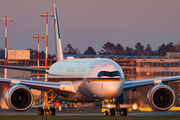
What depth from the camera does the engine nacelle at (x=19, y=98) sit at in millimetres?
29202

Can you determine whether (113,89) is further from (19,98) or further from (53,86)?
(19,98)

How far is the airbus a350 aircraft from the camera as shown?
28.5 meters

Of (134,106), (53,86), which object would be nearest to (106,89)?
(53,86)

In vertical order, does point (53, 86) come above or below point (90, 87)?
above

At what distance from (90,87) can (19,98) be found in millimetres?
5349

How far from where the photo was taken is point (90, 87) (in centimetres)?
2953

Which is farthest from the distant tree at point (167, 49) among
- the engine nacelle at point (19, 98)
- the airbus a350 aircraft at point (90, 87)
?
the engine nacelle at point (19, 98)

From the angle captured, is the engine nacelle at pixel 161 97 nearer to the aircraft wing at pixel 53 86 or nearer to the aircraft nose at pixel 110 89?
the aircraft nose at pixel 110 89

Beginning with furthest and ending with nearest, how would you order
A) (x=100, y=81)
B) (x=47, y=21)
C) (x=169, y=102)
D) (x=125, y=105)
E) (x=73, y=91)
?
(x=47, y=21) < (x=125, y=105) < (x=73, y=91) < (x=169, y=102) < (x=100, y=81)

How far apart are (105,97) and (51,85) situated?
19.0ft

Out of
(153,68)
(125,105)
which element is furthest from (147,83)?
(153,68)

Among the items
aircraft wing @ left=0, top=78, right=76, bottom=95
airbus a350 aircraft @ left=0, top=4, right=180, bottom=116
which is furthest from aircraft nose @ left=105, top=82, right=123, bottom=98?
aircraft wing @ left=0, top=78, right=76, bottom=95

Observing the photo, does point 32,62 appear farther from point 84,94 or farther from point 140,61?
point 84,94

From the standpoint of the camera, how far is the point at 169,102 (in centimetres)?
3050
